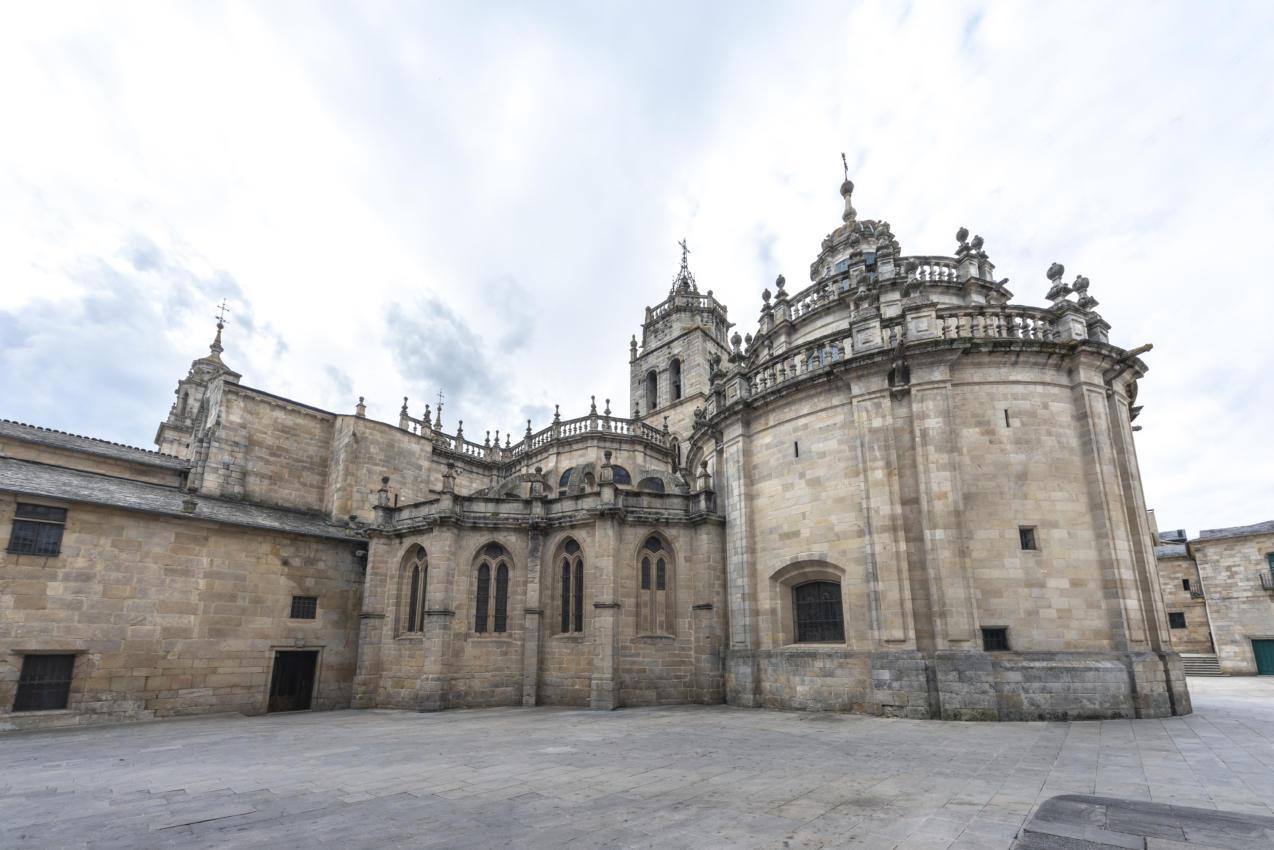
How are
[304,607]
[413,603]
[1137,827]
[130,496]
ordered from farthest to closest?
1. [304,607]
2. [413,603]
3. [130,496]
4. [1137,827]

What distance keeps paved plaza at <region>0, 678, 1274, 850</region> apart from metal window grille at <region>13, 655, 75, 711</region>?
2.72 meters

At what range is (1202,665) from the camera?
3503cm

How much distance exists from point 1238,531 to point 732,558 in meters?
35.2

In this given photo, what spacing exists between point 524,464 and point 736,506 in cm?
1801

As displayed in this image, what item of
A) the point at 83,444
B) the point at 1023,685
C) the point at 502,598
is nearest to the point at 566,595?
the point at 502,598

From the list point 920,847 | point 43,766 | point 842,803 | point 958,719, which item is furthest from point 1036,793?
point 43,766

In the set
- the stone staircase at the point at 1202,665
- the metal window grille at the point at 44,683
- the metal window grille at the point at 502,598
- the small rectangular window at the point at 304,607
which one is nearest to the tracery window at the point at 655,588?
the metal window grille at the point at 502,598

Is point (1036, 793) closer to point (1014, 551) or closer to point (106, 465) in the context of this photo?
point (1014, 551)

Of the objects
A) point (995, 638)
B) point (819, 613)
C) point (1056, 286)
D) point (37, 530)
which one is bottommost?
point (995, 638)

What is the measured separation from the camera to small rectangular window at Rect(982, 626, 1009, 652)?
15344 mm

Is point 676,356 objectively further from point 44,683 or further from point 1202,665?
point 1202,665

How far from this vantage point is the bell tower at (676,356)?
3978 centimetres

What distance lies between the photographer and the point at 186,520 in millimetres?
20484

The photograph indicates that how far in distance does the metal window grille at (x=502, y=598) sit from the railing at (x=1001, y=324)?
54.8 ft
